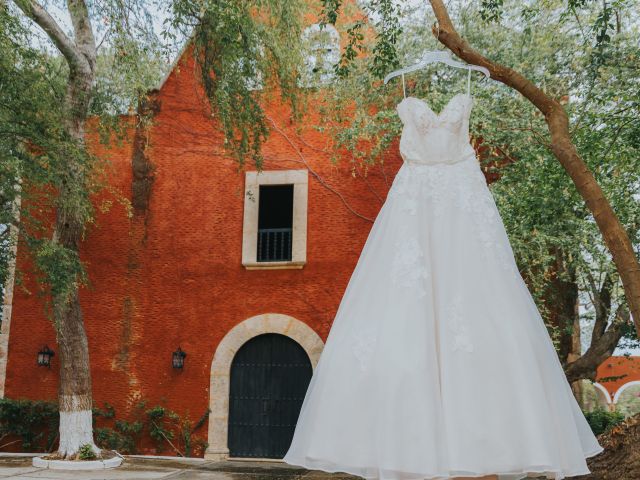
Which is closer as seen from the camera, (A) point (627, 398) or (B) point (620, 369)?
(B) point (620, 369)

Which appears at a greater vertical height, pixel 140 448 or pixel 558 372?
pixel 558 372

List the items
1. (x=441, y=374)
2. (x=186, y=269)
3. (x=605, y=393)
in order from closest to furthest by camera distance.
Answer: (x=441, y=374) < (x=186, y=269) < (x=605, y=393)

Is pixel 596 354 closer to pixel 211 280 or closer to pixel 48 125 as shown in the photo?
pixel 211 280

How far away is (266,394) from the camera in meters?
10.0

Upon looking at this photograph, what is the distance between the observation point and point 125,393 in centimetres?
1013

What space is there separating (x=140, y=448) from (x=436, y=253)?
8541 mm

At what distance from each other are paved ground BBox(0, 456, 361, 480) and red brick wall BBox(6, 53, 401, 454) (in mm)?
1011

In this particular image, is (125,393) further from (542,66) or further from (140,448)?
(542,66)

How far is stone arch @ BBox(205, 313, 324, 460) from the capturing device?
32.1 ft

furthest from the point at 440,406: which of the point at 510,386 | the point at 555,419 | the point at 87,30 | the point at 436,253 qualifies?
the point at 87,30

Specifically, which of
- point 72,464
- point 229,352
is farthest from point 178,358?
point 72,464

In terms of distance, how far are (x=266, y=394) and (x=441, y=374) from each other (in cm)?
793

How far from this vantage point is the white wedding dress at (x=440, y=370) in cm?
230

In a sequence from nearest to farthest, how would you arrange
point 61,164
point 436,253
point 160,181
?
point 436,253 → point 61,164 → point 160,181
